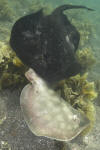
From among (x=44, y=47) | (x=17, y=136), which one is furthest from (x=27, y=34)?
(x=17, y=136)

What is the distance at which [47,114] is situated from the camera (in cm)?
289

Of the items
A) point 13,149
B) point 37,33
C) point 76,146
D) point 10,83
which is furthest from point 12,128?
point 37,33

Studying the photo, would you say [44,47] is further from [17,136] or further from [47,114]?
[17,136]

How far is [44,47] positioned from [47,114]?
1424 millimetres

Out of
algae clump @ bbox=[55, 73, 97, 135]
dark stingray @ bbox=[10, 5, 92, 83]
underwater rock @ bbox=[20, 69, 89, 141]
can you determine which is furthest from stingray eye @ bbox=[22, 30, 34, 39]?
algae clump @ bbox=[55, 73, 97, 135]

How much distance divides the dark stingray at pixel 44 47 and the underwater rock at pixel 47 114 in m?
0.28

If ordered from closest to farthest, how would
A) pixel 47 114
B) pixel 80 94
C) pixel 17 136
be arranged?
pixel 47 114 < pixel 17 136 < pixel 80 94

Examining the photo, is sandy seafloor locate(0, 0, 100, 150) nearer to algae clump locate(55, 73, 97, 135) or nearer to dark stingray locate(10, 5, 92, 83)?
algae clump locate(55, 73, 97, 135)

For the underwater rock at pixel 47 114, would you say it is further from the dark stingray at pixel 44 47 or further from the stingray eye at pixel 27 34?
the stingray eye at pixel 27 34

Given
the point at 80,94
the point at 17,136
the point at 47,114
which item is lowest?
the point at 80,94

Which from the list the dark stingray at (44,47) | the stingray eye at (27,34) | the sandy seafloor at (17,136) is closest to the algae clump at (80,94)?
the sandy seafloor at (17,136)

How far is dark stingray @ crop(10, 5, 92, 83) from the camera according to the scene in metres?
3.22

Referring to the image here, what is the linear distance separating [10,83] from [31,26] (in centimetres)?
151

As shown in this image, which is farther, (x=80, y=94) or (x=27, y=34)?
(x=80, y=94)
